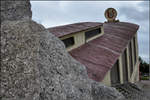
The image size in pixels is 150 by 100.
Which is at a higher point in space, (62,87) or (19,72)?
(19,72)

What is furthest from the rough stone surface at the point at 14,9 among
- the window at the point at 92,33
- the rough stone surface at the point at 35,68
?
the window at the point at 92,33

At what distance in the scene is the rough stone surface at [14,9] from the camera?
394cm

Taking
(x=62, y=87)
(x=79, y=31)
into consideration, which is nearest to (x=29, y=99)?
(x=62, y=87)

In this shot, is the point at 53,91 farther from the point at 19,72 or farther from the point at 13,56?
the point at 13,56

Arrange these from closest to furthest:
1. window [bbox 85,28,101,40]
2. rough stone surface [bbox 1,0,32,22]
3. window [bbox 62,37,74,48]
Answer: rough stone surface [bbox 1,0,32,22]
window [bbox 62,37,74,48]
window [bbox 85,28,101,40]

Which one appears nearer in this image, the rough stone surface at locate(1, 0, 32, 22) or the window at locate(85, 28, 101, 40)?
the rough stone surface at locate(1, 0, 32, 22)

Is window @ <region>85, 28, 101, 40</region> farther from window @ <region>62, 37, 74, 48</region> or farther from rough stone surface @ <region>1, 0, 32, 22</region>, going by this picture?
rough stone surface @ <region>1, 0, 32, 22</region>

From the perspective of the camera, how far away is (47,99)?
3.02m

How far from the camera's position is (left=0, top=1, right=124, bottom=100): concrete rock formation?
9.46 feet

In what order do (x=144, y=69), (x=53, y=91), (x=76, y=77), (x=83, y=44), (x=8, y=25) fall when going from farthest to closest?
(x=144, y=69) → (x=83, y=44) → (x=76, y=77) → (x=8, y=25) → (x=53, y=91)

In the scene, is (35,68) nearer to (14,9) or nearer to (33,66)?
(33,66)

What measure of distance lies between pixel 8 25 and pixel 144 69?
42.3 m

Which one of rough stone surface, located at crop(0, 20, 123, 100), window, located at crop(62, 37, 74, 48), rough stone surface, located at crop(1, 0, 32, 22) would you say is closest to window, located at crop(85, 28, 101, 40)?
window, located at crop(62, 37, 74, 48)

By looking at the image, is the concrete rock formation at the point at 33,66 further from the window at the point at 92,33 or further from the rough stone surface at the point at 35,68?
the window at the point at 92,33
